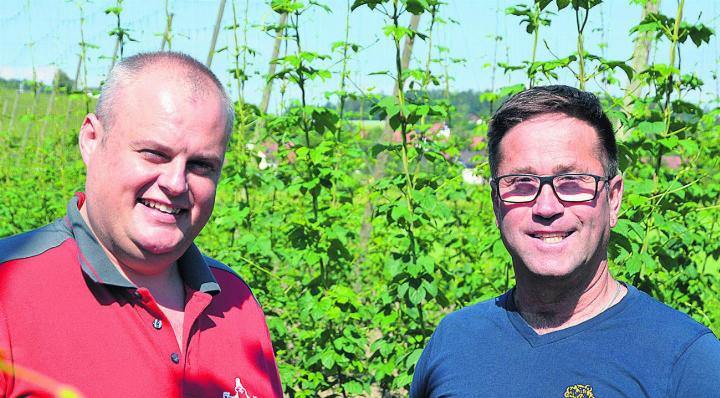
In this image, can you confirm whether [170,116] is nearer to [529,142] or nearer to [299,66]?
[529,142]

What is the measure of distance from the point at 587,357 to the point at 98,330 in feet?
3.94

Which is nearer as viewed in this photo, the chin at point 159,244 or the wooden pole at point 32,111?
the chin at point 159,244

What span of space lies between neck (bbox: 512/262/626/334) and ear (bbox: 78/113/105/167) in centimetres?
120

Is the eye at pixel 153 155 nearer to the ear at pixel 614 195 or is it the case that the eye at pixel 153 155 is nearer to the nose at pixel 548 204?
the nose at pixel 548 204

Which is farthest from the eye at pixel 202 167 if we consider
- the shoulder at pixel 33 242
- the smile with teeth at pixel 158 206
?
the shoulder at pixel 33 242

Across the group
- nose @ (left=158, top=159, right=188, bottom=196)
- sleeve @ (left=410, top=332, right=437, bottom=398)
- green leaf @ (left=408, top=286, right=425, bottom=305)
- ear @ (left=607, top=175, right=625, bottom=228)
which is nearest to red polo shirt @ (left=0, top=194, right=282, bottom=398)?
nose @ (left=158, top=159, right=188, bottom=196)

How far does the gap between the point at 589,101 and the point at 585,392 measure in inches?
30.2

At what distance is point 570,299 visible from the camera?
2.05 metres

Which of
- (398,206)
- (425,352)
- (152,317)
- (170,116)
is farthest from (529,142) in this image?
(398,206)

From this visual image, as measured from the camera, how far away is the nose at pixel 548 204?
1.99 m

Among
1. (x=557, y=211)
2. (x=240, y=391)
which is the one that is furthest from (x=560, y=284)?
(x=240, y=391)

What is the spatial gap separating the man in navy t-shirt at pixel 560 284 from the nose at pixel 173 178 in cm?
85

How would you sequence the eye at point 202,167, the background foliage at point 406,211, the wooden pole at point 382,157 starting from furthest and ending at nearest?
1. the wooden pole at point 382,157
2. the background foliage at point 406,211
3. the eye at point 202,167

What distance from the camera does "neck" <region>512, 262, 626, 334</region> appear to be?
205cm
